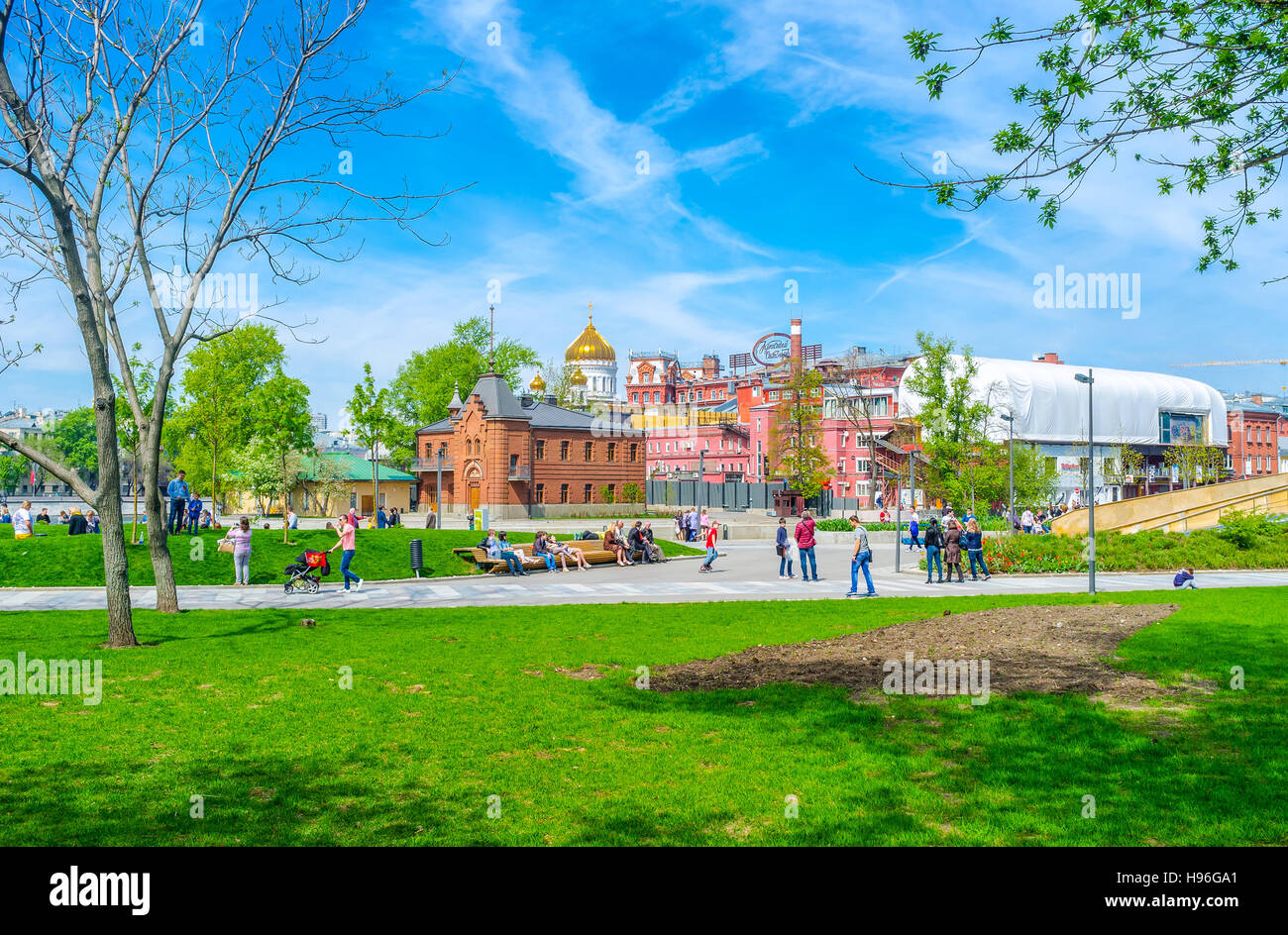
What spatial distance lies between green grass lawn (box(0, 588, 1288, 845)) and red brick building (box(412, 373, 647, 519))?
5115 centimetres

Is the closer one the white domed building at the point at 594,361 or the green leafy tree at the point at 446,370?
the green leafy tree at the point at 446,370

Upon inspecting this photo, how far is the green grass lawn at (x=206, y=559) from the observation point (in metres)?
23.7

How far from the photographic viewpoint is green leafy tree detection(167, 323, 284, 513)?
61969 millimetres

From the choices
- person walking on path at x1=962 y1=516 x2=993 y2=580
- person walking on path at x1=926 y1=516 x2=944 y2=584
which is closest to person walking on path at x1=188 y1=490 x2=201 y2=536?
person walking on path at x1=926 y1=516 x2=944 y2=584

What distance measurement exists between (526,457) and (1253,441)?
96881 millimetres

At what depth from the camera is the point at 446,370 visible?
252ft

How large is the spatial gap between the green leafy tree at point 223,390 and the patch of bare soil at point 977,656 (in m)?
56.4

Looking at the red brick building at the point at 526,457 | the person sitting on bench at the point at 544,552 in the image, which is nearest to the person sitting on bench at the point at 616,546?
the person sitting on bench at the point at 544,552

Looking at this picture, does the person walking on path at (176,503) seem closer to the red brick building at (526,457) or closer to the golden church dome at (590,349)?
the red brick building at (526,457)

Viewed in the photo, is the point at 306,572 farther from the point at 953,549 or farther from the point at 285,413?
the point at 285,413

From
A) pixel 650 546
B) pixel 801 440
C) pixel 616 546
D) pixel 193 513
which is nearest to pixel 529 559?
pixel 616 546

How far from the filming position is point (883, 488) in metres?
79.5

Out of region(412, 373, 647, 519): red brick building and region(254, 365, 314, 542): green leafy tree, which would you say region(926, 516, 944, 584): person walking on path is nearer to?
region(412, 373, 647, 519): red brick building
